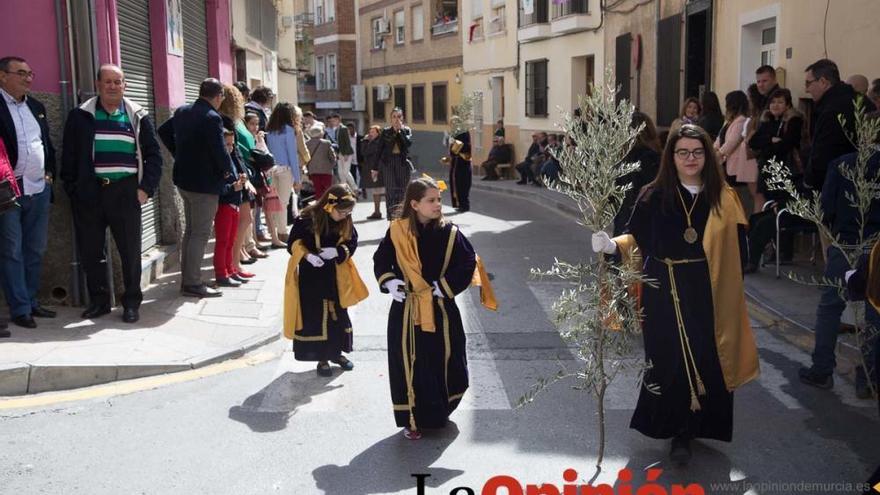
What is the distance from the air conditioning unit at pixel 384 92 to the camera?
126ft

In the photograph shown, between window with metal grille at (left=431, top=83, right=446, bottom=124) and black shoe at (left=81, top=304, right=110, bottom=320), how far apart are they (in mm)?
26565

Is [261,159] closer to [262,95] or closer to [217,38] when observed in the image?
[262,95]

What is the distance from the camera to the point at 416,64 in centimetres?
3594

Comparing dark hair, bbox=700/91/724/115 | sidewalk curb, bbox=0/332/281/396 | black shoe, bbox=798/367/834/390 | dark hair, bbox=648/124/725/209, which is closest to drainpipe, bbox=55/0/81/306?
sidewalk curb, bbox=0/332/281/396

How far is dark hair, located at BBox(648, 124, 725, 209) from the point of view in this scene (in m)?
4.85

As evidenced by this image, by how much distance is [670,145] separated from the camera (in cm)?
495

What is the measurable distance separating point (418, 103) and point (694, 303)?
105 feet

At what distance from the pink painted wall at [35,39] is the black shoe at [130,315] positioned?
181 cm

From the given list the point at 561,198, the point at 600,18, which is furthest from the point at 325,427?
the point at 600,18

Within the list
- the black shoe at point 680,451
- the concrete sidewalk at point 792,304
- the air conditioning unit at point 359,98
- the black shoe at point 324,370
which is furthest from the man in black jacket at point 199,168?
the air conditioning unit at point 359,98

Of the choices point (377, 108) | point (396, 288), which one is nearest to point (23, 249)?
point (396, 288)

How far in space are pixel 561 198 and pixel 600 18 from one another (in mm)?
5034

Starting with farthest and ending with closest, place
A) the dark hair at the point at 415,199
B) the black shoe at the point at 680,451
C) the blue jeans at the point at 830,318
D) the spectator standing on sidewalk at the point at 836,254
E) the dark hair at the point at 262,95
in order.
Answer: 1. the dark hair at the point at 262,95
2. the blue jeans at the point at 830,318
3. the spectator standing on sidewalk at the point at 836,254
4. the dark hair at the point at 415,199
5. the black shoe at the point at 680,451

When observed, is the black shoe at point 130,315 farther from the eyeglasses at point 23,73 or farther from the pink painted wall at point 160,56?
the pink painted wall at point 160,56
